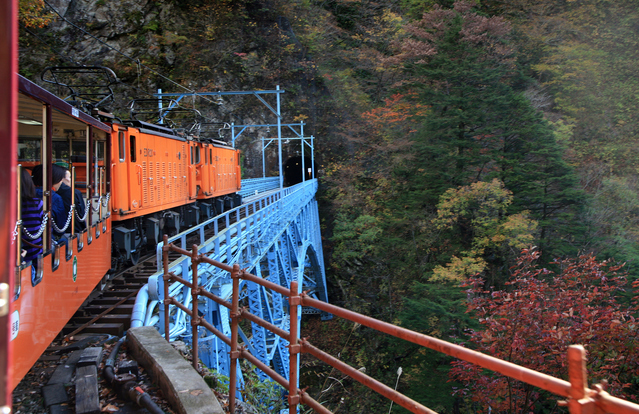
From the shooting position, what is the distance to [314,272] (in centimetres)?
3116

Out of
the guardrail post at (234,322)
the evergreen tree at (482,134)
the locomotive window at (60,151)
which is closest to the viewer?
the guardrail post at (234,322)

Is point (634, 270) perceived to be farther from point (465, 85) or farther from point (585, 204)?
point (465, 85)

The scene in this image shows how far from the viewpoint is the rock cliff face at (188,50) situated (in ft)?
114

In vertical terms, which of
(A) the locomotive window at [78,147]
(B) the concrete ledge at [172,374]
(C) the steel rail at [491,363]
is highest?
(A) the locomotive window at [78,147]

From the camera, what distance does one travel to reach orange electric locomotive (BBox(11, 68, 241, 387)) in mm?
3703

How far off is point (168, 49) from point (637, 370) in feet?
126

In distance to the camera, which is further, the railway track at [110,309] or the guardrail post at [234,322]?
the railway track at [110,309]

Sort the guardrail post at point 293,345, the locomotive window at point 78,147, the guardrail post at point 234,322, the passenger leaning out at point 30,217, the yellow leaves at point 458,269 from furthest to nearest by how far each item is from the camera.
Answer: the yellow leaves at point 458,269 < the locomotive window at point 78,147 < the passenger leaning out at point 30,217 < the guardrail post at point 234,322 < the guardrail post at point 293,345

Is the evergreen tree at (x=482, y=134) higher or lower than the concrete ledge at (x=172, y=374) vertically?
higher

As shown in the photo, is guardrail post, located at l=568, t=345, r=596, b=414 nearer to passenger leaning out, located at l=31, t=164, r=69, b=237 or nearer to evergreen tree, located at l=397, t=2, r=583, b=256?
passenger leaning out, located at l=31, t=164, r=69, b=237

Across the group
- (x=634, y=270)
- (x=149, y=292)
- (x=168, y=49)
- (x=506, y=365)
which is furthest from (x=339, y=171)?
(x=506, y=365)

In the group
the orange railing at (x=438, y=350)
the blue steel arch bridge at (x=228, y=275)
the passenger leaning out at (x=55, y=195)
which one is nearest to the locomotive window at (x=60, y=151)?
the passenger leaning out at (x=55, y=195)

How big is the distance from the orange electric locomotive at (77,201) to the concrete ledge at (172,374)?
864mm

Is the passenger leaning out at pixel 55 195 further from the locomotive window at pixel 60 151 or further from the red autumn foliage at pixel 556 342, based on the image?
the red autumn foliage at pixel 556 342
